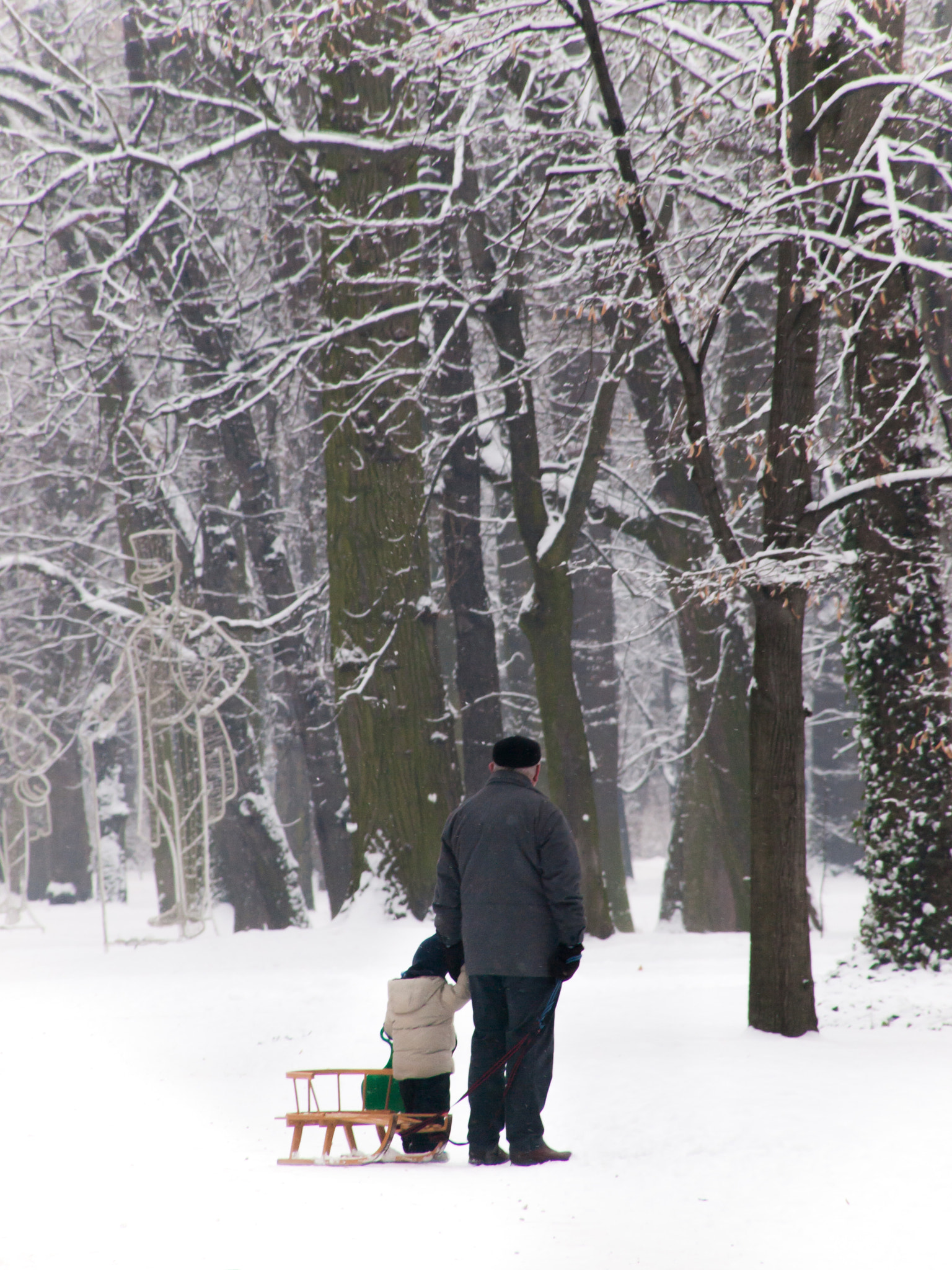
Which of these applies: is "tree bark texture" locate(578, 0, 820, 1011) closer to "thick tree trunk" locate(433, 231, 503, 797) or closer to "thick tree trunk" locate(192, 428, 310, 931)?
"thick tree trunk" locate(433, 231, 503, 797)

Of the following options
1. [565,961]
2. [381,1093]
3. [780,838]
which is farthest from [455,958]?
[780,838]

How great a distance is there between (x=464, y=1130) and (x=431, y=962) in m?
1.21

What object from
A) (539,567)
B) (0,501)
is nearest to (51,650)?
(0,501)

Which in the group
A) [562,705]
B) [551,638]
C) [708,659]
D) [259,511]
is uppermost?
[259,511]

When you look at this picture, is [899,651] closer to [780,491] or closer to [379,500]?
[780,491]

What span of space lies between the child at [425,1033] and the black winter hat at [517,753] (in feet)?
2.70

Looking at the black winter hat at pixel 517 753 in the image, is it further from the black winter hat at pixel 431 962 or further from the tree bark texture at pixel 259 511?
the tree bark texture at pixel 259 511

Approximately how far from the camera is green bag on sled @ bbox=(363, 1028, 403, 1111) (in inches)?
217

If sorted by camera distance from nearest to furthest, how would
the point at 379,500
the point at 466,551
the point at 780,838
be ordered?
the point at 780,838 → the point at 379,500 → the point at 466,551

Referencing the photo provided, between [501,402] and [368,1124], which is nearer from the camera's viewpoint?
[368,1124]

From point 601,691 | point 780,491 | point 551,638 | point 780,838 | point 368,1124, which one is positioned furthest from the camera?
point 601,691

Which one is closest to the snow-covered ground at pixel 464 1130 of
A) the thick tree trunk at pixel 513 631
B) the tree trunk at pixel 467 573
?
the tree trunk at pixel 467 573

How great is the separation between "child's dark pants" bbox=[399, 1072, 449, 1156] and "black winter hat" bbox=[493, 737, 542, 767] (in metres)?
1.35

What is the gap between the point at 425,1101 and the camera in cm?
541
